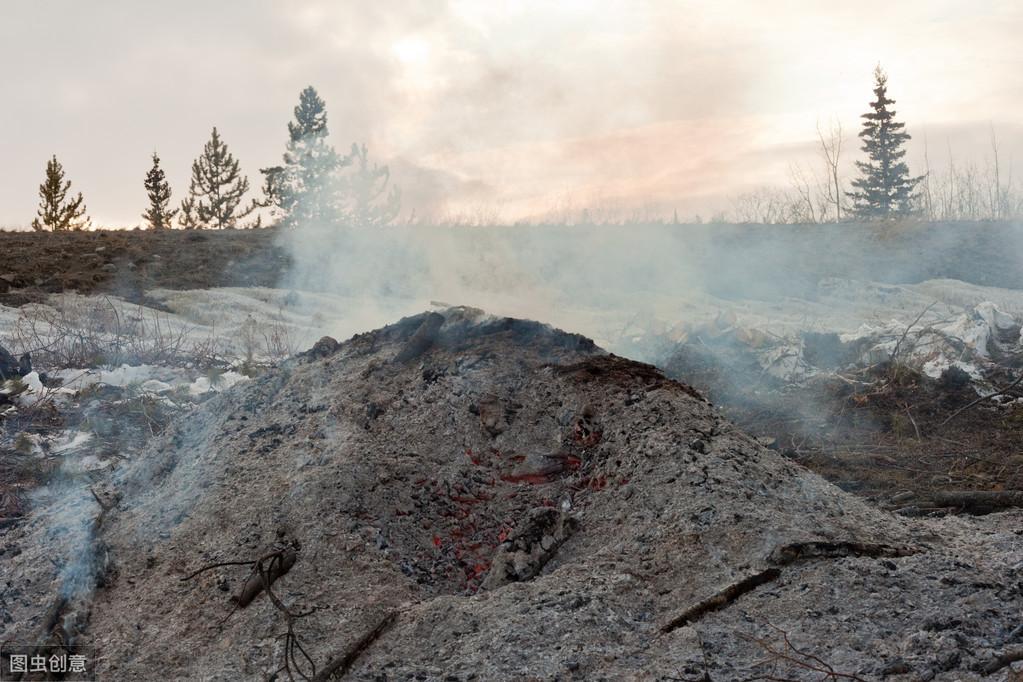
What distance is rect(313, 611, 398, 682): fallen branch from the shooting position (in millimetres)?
2869

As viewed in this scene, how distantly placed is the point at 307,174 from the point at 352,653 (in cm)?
2375

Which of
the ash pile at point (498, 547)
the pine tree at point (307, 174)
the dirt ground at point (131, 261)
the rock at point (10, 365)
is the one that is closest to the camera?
the ash pile at point (498, 547)

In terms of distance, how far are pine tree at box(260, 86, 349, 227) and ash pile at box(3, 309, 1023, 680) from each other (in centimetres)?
1822

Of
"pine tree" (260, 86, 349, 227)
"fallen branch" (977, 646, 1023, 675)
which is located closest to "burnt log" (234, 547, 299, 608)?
"fallen branch" (977, 646, 1023, 675)

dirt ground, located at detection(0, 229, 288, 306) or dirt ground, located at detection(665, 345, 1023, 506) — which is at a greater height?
dirt ground, located at detection(0, 229, 288, 306)

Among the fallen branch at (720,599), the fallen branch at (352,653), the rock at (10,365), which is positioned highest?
the rock at (10,365)

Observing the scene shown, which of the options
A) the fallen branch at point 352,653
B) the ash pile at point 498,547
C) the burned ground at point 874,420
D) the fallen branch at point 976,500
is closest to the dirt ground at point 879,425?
the burned ground at point 874,420

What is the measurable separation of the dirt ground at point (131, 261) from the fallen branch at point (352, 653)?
10.6 m

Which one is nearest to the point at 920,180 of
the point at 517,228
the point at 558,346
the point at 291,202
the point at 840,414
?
the point at 517,228

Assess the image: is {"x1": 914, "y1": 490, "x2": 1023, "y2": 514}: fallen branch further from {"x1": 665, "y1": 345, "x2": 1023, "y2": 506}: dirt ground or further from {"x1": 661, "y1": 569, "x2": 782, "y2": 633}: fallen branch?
{"x1": 661, "y1": 569, "x2": 782, "y2": 633}: fallen branch

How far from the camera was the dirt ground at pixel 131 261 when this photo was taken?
43.3 ft

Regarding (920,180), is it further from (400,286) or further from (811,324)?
(400,286)

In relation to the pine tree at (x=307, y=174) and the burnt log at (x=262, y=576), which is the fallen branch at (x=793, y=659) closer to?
the burnt log at (x=262, y=576)

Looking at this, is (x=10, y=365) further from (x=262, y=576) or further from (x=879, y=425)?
(x=879, y=425)
